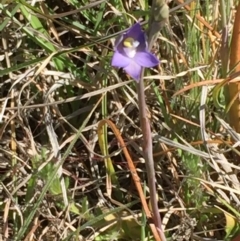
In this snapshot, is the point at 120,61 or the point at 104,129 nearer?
the point at 120,61

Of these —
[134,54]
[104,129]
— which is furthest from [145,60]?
[104,129]

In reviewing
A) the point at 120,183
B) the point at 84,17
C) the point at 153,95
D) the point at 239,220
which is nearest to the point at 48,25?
the point at 84,17

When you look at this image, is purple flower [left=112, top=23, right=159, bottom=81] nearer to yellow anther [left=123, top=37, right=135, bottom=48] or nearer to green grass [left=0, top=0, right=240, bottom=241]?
yellow anther [left=123, top=37, right=135, bottom=48]

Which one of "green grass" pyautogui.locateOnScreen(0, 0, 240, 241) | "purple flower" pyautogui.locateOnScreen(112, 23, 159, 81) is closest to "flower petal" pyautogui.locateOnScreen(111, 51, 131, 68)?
"purple flower" pyautogui.locateOnScreen(112, 23, 159, 81)

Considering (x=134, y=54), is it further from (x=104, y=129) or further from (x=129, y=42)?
(x=104, y=129)

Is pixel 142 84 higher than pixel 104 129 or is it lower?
higher

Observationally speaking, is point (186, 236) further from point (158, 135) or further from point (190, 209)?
point (158, 135)
